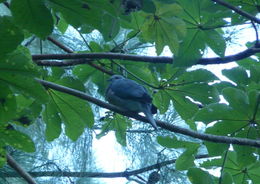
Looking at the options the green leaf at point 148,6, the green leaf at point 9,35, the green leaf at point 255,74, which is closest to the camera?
the green leaf at point 9,35

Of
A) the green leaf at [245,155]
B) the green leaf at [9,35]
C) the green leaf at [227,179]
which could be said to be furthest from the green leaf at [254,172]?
the green leaf at [9,35]

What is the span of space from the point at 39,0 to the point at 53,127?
78cm

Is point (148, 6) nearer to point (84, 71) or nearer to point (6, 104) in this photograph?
point (6, 104)

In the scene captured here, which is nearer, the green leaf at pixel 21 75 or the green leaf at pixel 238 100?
the green leaf at pixel 21 75

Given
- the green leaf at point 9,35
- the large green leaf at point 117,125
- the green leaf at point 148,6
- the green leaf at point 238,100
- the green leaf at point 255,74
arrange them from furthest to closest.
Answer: the large green leaf at point 117,125 → the green leaf at point 255,74 → the green leaf at point 238,100 → the green leaf at point 148,6 → the green leaf at point 9,35

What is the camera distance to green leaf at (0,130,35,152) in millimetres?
1732

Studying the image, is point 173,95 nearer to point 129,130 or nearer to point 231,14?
point 231,14

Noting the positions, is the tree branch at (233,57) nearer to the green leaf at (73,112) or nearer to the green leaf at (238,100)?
the green leaf at (238,100)

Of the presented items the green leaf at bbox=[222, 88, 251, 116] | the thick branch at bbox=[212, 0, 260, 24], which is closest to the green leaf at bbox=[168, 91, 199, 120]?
the green leaf at bbox=[222, 88, 251, 116]

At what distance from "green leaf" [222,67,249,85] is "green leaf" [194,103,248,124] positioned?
381 mm

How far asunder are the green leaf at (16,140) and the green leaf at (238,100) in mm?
797

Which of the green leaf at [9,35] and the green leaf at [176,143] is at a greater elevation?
the green leaf at [9,35]

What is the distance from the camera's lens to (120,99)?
2.31 metres

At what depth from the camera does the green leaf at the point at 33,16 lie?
1.47 meters
